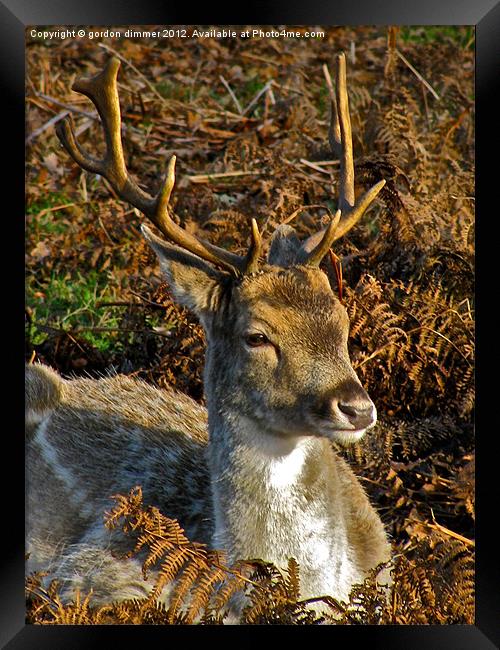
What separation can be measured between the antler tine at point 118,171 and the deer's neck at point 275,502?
86 centimetres

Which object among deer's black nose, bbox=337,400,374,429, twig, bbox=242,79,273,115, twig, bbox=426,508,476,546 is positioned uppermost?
twig, bbox=242,79,273,115

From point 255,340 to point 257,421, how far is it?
42cm

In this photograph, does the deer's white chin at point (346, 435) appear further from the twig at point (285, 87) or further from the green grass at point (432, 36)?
the twig at point (285, 87)

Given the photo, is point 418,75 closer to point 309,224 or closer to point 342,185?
point 309,224

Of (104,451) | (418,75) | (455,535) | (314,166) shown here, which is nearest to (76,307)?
(104,451)

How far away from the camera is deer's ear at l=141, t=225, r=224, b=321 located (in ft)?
19.7

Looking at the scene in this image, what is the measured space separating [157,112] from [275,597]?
5.47 meters

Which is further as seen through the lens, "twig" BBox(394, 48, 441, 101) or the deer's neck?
"twig" BBox(394, 48, 441, 101)

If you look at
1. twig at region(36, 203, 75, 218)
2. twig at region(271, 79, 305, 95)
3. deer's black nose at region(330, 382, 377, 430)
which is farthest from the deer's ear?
twig at region(271, 79, 305, 95)

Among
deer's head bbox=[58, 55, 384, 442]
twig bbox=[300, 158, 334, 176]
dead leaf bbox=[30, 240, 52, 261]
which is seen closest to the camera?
deer's head bbox=[58, 55, 384, 442]

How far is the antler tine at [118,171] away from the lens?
5.92m

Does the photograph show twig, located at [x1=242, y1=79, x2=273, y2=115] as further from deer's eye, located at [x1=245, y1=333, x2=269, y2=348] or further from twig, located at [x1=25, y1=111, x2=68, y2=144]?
deer's eye, located at [x1=245, y1=333, x2=269, y2=348]

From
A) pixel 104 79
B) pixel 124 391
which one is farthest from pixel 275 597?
pixel 104 79

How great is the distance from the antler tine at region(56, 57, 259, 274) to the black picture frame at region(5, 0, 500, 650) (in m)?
0.38
